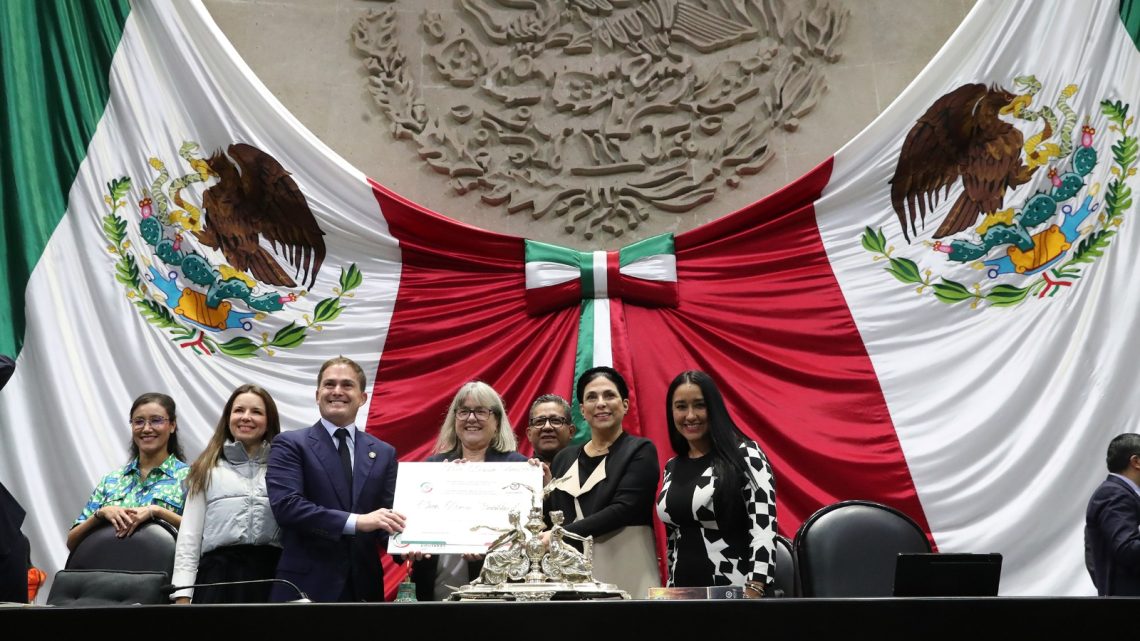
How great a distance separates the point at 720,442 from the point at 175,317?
2.64 meters

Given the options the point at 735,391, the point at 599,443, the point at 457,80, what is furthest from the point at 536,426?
the point at 457,80

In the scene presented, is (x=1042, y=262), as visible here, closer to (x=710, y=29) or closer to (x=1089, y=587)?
(x=1089, y=587)

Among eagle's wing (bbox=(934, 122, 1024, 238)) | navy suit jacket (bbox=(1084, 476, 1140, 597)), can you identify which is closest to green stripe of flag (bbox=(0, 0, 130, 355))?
eagle's wing (bbox=(934, 122, 1024, 238))

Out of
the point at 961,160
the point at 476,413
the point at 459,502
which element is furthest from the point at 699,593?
the point at 961,160

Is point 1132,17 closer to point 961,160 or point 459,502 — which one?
point 961,160

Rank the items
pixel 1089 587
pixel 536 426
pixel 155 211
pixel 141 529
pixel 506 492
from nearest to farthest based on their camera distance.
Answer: pixel 506 492, pixel 141 529, pixel 536 426, pixel 1089 587, pixel 155 211

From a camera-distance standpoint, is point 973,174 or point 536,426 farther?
point 973,174

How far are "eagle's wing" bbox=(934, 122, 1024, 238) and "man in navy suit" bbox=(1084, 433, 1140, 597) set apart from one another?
1190 mm

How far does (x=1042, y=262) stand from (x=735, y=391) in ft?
4.48

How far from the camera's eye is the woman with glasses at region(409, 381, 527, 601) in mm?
2883

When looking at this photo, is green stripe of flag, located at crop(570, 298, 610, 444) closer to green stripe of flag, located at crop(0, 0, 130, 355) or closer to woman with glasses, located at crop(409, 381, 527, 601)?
woman with glasses, located at crop(409, 381, 527, 601)

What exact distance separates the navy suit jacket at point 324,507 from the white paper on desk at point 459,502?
0.32 m

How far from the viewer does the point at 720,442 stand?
2787 millimetres

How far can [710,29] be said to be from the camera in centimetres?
493
